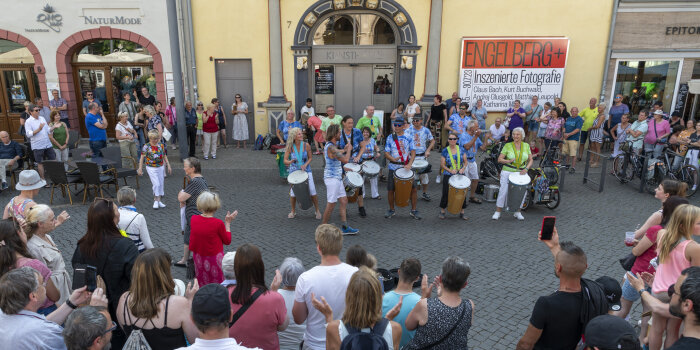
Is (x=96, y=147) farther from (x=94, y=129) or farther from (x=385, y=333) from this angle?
(x=385, y=333)

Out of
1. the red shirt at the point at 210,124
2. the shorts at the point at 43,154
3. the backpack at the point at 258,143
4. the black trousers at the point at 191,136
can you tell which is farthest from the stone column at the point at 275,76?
the shorts at the point at 43,154

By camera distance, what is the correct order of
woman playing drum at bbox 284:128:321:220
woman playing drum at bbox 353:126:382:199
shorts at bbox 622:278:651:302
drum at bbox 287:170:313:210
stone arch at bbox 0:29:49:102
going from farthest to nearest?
stone arch at bbox 0:29:49:102, woman playing drum at bbox 353:126:382:199, woman playing drum at bbox 284:128:321:220, drum at bbox 287:170:313:210, shorts at bbox 622:278:651:302

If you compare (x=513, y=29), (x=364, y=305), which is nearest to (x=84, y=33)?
(x=513, y=29)

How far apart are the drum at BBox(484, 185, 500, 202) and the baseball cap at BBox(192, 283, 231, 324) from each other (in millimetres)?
7726

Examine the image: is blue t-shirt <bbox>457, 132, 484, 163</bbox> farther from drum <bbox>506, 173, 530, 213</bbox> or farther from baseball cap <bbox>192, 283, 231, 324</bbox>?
baseball cap <bbox>192, 283, 231, 324</bbox>

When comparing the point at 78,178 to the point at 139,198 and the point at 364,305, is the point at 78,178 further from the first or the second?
the point at 364,305

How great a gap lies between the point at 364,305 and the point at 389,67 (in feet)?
44.2

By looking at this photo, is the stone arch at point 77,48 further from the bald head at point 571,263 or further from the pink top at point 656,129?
the bald head at point 571,263

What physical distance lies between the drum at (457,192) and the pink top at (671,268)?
4083 millimetres

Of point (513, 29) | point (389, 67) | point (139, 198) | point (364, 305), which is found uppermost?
point (513, 29)

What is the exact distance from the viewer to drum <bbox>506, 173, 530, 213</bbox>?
26.0ft

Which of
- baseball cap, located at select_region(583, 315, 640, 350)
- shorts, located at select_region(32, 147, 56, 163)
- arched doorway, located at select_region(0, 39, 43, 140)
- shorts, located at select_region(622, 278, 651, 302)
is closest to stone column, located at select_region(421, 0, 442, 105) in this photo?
shorts, located at select_region(32, 147, 56, 163)

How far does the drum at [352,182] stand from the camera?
781 centimetres

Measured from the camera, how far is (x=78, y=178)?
9.34 m
